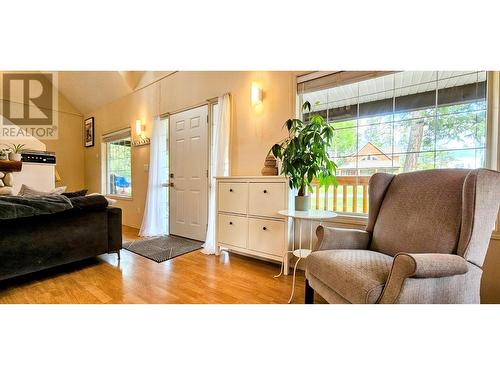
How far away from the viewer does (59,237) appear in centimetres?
207

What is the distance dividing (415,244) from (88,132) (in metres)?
6.52

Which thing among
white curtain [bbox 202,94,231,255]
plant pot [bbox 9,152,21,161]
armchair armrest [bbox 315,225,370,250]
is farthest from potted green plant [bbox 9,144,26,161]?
armchair armrest [bbox 315,225,370,250]

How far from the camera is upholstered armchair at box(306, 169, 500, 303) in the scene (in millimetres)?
998

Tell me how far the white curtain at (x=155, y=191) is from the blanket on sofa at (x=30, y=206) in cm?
163

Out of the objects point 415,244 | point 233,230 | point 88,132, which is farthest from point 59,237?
point 88,132

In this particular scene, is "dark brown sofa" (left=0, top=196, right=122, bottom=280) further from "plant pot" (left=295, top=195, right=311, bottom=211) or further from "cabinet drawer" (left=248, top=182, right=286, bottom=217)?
"plant pot" (left=295, top=195, right=311, bottom=211)

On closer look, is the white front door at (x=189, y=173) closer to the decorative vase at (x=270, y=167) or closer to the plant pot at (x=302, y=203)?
the decorative vase at (x=270, y=167)

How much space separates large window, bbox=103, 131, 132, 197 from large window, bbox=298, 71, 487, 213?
145 inches

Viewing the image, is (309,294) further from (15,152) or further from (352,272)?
(15,152)

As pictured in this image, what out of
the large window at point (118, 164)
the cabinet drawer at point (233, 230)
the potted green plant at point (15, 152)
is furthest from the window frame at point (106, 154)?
the cabinet drawer at point (233, 230)
